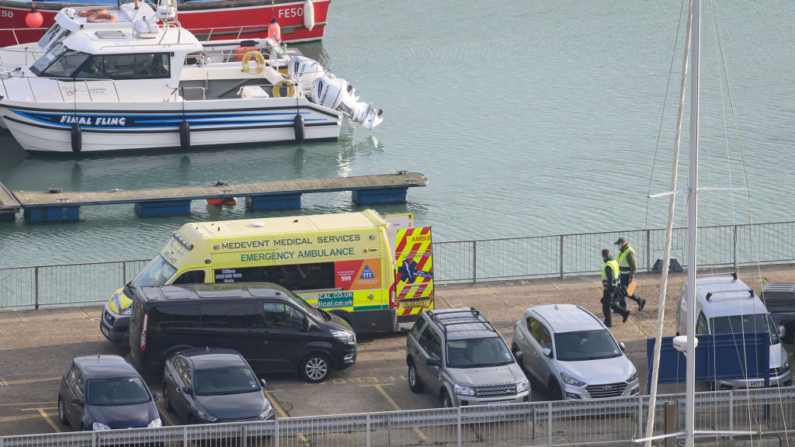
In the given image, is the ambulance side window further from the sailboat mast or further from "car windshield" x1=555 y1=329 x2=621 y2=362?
the sailboat mast

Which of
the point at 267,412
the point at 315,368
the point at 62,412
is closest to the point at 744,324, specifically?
the point at 315,368

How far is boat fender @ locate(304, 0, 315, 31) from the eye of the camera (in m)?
58.6

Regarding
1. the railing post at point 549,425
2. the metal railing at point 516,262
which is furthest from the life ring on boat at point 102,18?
the railing post at point 549,425

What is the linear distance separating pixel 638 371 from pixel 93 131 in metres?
25.3

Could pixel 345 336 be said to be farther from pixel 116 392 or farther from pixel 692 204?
pixel 692 204

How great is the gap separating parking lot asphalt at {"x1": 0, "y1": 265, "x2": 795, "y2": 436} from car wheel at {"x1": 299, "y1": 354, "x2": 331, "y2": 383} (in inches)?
6.2

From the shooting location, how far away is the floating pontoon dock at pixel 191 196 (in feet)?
112

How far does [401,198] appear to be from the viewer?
119 feet

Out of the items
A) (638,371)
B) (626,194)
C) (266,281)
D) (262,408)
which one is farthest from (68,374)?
(626,194)

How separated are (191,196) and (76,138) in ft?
27.2

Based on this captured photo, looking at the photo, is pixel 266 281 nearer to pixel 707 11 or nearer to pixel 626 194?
pixel 626 194

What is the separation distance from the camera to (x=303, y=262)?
72.5ft

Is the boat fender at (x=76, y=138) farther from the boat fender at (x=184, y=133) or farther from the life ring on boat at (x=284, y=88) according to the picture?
the life ring on boat at (x=284, y=88)

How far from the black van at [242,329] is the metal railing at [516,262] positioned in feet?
20.1
